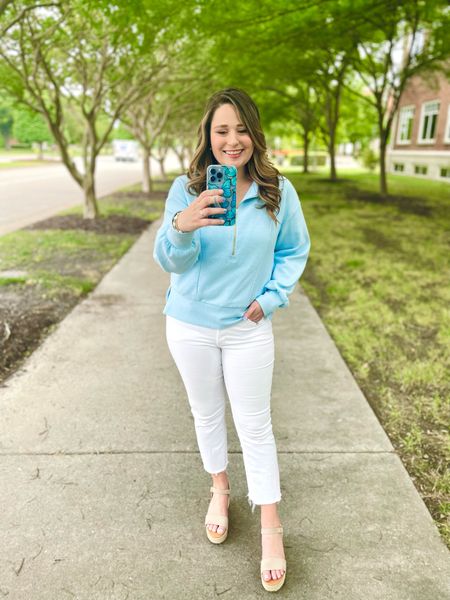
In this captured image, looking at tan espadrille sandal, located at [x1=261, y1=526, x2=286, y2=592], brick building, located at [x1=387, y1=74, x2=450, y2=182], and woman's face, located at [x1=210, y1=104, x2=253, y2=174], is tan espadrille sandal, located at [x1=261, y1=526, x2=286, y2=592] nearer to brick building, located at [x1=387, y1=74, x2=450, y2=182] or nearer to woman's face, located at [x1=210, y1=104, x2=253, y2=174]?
woman's face, located at [x1=210, y1=104, x2=253, y2=174]

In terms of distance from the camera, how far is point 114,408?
11.8 ft

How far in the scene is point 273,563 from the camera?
2.20 metres

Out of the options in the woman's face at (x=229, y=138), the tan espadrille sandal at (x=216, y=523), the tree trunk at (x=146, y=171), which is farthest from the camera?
the tree trunk at (x=146, y=171)

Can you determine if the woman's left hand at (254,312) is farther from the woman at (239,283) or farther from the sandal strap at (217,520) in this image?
the sandal strap at (217,520)

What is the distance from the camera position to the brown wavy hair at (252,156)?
2107 mm

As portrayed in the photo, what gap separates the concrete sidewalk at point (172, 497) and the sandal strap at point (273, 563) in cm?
8

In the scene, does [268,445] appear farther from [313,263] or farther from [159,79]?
[159,79]

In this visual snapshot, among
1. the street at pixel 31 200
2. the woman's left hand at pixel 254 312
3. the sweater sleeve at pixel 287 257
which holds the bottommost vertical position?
the street at pixel 31 200

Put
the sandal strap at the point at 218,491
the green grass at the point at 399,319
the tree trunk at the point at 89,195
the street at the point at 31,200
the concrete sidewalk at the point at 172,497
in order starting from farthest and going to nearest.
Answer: the street at the point at 31,200 < the tree trunk at the point at 89,195 < the green grass at the point at 399,319 < the sandal strap at the point at 218,491 < the concrete sidewalk at the point at 172,497

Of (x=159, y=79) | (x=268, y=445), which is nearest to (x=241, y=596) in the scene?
(x=268, y=445)

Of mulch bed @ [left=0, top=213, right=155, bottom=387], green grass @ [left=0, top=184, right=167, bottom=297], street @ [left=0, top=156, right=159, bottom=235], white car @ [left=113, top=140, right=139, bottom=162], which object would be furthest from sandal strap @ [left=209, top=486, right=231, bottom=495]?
white car @ [left=113, top=140, right=139, bottom=162]

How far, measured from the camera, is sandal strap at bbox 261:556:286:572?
2.19 meters

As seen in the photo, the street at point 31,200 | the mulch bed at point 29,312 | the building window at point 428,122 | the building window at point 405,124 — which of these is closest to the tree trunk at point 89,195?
the street at point 31,200

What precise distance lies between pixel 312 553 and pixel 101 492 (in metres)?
1.14
